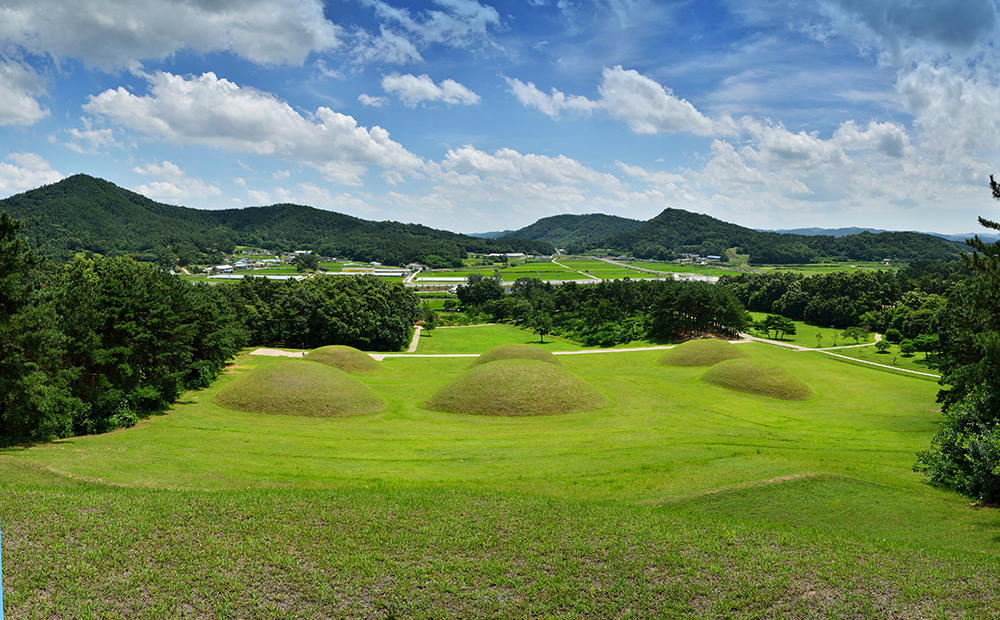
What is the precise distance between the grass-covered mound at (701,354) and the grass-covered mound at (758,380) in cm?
837

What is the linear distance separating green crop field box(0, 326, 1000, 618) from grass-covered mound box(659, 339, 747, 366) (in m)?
29.3

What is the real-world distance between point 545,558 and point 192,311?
139 ft

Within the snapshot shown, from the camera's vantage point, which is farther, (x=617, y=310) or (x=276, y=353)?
(x=617, y=310)

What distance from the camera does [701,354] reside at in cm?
6231

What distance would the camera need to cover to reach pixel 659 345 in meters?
82.5

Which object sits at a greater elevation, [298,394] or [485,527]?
[485,527]

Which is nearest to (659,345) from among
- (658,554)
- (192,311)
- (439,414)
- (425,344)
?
(425,344)

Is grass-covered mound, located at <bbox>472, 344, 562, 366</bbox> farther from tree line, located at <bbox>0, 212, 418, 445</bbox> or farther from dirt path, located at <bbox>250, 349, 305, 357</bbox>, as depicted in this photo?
dirt path, located at <bbox>250, 349, 305, 357</bbox>

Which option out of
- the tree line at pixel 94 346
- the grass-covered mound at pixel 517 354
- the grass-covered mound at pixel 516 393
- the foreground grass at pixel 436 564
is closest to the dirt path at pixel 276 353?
the tree line at pixel 94 346

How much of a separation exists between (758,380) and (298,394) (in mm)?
40069

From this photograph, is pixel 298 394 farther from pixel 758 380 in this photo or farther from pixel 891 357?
pixel 891 357

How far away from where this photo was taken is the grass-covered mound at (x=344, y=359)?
56.6 meters

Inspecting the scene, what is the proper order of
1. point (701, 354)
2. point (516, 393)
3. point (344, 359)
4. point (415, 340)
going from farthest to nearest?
point (415, 340) < point (701, 354) < point (344, 359) < point (516, 393)

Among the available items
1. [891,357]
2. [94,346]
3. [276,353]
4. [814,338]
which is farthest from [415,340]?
[814,338]
